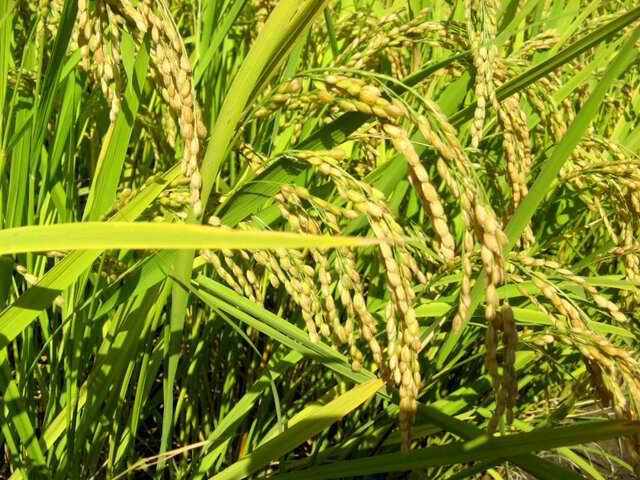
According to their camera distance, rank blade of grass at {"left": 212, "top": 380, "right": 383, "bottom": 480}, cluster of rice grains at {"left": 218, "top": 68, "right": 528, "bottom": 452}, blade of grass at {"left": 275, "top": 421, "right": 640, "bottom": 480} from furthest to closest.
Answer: blade of grass at {"left": 212, "top": 380, "right": 383, "bottom": 480}
blade of grass at {"left": 275, "top": 421, "right": 640, "bottom": 480}
cluster of rice grains at {"left": 218, "top": 68, "right": 528, "bottom": 452}

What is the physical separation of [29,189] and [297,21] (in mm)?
857

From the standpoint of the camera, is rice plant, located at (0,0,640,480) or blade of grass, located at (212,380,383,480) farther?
blade of grass, located at (212,380,383,480)

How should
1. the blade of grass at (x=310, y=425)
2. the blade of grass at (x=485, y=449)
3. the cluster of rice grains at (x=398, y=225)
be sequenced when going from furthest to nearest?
the blade of grass at (x=310, y=425) < the blade of grass at (x=485, y=449) < the cluster of rice grains at (x=398, y=225)

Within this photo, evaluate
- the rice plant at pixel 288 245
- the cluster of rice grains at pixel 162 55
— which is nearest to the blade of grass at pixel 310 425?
the rice plant at pixel 288 245

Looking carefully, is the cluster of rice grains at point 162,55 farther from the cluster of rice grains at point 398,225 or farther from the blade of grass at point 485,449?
the blade of grass at point 485,449

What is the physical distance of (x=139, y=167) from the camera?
210cm

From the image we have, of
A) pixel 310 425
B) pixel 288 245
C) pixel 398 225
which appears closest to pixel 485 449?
pixel 310 425

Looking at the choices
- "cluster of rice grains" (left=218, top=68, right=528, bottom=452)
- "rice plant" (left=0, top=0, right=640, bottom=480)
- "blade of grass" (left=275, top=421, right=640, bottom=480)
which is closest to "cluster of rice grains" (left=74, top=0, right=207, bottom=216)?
"rice plant" (left=0, top=0, right=640, bottom=480)

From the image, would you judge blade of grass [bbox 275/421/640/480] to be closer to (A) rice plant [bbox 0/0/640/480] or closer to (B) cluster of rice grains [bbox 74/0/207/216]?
(A) rice plant [bbox 0/0/640/480]

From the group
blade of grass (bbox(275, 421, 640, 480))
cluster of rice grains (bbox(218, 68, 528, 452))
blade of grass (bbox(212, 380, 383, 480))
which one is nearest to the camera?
cluster of rice grains (bbox(218, 68, 528, 452))

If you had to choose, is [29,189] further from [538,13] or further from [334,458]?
[538,13]

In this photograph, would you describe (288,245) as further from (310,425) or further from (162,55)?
(310,425)

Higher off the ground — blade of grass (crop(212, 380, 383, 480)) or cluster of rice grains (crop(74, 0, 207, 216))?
cluster of rice grains (crop(74, 0, 207, 216))

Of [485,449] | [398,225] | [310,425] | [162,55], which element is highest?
[162,55]
